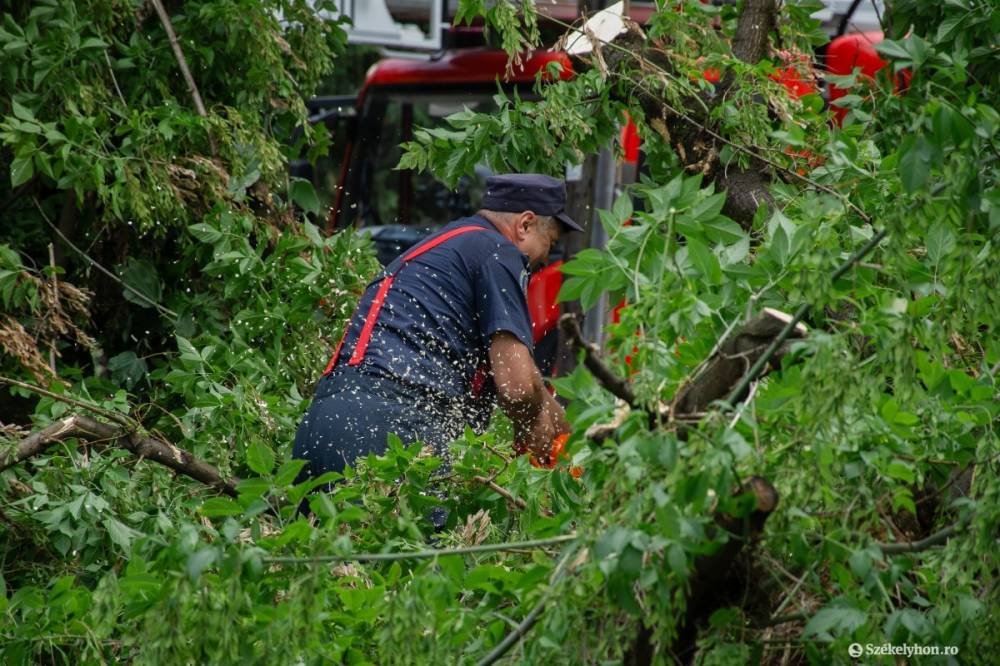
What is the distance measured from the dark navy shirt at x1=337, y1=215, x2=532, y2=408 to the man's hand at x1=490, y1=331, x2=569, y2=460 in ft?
0.17

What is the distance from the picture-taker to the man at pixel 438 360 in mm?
4027

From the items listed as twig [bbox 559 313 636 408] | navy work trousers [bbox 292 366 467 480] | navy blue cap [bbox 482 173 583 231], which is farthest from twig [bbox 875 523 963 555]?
navy blue cap [bbox 482 173 583 231]

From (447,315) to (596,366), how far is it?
2157 mm

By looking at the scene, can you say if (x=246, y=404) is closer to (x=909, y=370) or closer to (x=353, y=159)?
(x=909, y=370)

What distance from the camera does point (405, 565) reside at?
273 centimetres

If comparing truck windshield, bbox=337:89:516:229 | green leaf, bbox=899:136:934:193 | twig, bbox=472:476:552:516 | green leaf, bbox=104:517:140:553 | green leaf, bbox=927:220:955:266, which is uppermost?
green leaf, bbox=899:136:934:193

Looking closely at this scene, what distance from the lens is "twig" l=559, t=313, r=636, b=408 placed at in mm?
2072

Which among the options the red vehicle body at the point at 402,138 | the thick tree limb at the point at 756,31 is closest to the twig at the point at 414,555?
the thick tree limb at the point at 756,31

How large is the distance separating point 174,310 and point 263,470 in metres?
3.14

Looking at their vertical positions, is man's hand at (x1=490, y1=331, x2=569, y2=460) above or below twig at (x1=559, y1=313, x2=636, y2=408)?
below

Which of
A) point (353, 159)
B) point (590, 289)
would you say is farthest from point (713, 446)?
point (353, 159)

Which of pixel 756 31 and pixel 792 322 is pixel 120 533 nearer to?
pixel 792 322

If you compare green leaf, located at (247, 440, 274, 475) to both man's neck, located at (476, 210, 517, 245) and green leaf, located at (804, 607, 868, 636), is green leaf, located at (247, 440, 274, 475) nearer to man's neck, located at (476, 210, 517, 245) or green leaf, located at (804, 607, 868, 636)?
green leaf, located at (804, 607, 868, 636)

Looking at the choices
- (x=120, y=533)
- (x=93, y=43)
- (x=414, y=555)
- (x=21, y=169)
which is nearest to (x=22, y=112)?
(x=21, y=169)
